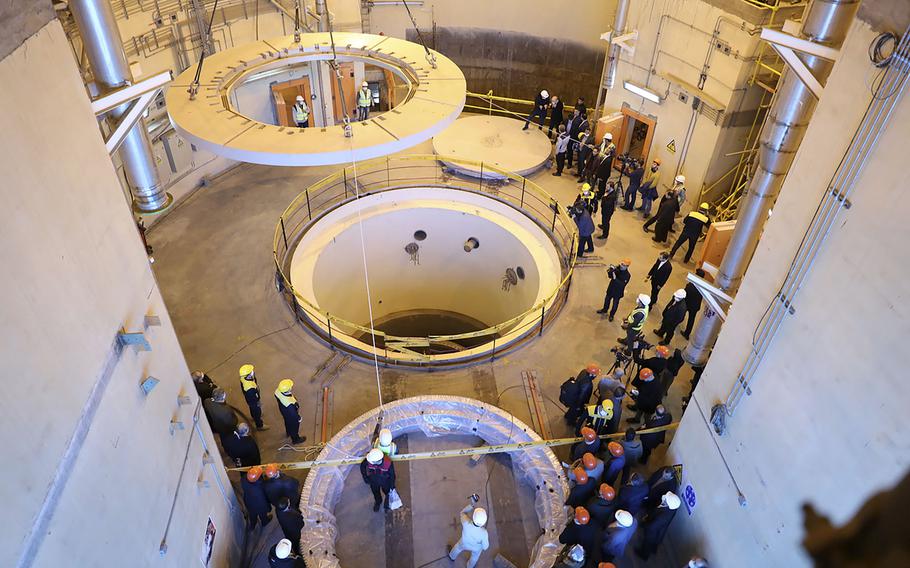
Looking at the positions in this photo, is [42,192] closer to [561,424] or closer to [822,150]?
[822,150]

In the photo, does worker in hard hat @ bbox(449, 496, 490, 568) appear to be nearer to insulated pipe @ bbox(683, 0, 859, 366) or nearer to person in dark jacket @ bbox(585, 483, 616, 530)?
person in dark jacket @ bbox(585, 483, 616, 530)

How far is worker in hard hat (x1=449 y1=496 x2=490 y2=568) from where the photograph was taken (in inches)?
280

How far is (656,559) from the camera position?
7.99m

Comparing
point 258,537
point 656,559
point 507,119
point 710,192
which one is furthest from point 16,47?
point 507,119

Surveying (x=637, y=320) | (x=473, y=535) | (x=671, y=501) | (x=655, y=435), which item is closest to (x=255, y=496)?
→ (x=473, y=535)

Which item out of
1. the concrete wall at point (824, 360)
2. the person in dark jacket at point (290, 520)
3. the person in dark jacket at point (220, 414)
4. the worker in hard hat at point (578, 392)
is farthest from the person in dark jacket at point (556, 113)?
the person in dark jacket at point (290, 520)

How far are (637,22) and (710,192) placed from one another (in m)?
4.53

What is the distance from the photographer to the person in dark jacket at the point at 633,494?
746cm

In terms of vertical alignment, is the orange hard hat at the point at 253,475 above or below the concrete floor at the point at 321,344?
above

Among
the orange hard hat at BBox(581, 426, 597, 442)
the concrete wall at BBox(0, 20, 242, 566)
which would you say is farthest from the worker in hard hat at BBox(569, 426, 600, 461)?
the concrete wall at BBox(0, 20, 242, 566)

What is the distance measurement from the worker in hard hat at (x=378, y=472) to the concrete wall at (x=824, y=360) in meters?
4.12

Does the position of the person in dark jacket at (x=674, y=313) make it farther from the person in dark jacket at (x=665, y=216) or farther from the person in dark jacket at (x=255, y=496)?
the person in dark jacket at (x=255, y=496)

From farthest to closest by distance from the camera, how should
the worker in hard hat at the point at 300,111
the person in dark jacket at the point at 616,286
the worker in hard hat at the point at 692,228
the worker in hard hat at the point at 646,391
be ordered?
the worker in hard hat at the point at 300,111 < the worker in hard hat at the point at 692,228 < the person in dark jacket at the point at 616,286 < the worker in hard hat at the point at 646,391

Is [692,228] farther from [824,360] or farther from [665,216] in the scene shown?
[824,360]
